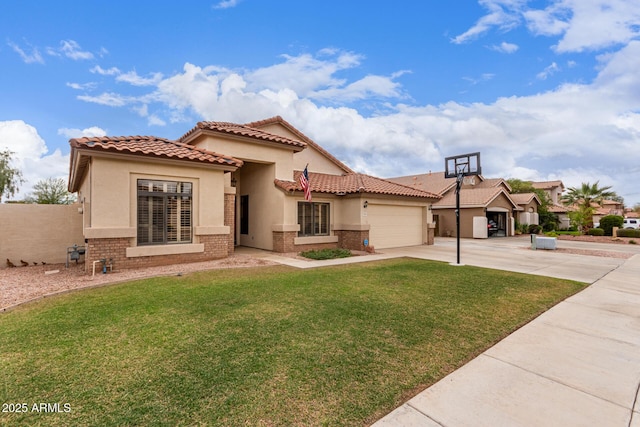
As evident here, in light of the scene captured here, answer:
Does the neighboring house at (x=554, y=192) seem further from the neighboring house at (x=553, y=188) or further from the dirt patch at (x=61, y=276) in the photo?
the dirt patch at (x=61, y=276)

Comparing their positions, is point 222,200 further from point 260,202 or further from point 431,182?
point 431,182

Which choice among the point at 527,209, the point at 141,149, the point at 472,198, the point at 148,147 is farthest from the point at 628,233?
the point at 141,149

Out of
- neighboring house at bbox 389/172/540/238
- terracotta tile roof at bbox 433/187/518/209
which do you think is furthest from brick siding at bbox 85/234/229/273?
terracotta tile roof at bbox 433/187/518/209

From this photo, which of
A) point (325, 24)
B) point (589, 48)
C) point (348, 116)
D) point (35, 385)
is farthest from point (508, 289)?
point (348, 116)

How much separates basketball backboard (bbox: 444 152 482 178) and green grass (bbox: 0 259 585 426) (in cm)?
607

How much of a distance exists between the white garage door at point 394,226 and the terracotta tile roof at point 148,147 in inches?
329

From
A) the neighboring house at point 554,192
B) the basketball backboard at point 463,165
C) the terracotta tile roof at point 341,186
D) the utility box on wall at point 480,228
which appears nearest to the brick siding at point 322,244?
the terracotta tile roof at point 341,186

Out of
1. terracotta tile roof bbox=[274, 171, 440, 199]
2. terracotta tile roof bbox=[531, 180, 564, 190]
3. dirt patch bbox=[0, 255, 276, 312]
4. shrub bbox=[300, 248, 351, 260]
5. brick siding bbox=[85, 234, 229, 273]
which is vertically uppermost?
terracotta tile roof bbox=[531, 180, 564, 190]

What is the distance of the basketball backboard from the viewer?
1244 cm

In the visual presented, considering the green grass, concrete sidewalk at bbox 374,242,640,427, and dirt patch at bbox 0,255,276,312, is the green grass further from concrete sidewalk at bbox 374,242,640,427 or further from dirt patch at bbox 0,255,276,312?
dirt patch at bbox 0,255,276,312

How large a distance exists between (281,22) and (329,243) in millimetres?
11728

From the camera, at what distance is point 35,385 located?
3184mm

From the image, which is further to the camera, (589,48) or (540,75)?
(540,75)

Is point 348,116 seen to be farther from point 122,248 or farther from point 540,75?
point 122,248
